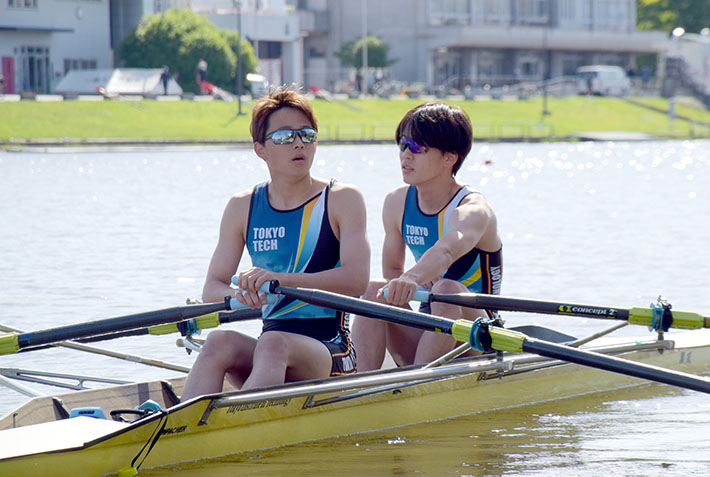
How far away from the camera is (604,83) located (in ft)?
244

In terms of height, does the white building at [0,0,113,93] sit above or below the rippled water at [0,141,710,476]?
above

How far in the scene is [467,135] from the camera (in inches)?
263

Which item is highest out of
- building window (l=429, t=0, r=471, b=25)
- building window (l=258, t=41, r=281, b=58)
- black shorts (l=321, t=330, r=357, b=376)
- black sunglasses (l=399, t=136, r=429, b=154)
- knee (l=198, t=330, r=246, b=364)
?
building window (l=429, t=0, r=471, b=25)

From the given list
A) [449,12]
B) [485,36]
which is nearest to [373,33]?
[449,12]

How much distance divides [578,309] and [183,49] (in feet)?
181

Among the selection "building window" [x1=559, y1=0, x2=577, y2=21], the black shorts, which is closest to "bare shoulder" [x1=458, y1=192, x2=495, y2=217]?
the black shorts

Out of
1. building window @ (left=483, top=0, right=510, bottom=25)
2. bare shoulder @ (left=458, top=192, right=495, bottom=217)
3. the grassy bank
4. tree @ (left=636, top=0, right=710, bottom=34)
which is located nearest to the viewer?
bare shoulder @ (left=458, top=192, right=495, bottom=217)

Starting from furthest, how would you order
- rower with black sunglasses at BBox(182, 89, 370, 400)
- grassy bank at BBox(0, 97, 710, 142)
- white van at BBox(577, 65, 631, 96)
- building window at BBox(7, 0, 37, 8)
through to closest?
white van at BBox(577, 65, 631, 96) < building window at BBox(7, 0, 37, 8) < grassy bank at BBox(0, 97, 710, 142) < rower with black sunglasses at BBox(182, 89, 370, 400)

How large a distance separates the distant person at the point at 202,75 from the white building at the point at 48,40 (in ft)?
22.6

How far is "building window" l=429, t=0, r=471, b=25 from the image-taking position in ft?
263

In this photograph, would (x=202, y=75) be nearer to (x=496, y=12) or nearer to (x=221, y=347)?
(x=496, y=12)

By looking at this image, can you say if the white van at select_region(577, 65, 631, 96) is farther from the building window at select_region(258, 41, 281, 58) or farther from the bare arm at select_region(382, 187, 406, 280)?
the bare arm at select_region(382, 187, 406, 280)

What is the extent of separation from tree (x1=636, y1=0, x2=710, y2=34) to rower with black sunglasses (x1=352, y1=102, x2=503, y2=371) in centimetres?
9115

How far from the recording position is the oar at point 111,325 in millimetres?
6043
